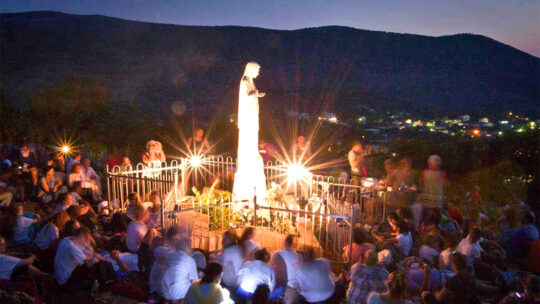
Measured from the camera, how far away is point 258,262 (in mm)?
5207

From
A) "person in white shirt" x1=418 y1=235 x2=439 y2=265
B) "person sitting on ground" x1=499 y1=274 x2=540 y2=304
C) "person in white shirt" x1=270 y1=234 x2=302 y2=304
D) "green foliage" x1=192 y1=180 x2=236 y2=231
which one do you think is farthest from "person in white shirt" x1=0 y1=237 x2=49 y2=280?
"person sitting on ground" x1=499 y1=274 x2=540 y2=304

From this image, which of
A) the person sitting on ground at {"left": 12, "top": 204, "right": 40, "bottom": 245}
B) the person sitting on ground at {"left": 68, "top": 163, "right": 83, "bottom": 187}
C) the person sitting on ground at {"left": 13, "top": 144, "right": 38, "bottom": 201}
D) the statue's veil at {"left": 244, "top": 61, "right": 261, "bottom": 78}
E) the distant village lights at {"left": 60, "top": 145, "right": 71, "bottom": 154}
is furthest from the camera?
the distant village lights at {"left": 60, "top": 145, "right": 71, "bottom": 154}

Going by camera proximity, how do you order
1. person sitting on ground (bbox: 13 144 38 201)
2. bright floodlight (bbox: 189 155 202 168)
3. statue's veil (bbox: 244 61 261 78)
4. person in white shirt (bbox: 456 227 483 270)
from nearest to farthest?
1. person in white shirt (bbox: 456 227 483 270)
2. statue's veil (bbox: 244 61 261 78)
3. person sitting on ground (bbox: 13 144 38 201)
4. bright floodlight (bbox: 189 155 202 168)

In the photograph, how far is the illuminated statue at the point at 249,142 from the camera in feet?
29.9

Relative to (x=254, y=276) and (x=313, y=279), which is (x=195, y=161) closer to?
(x=254, y=276)

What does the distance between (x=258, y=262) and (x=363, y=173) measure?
240 inches

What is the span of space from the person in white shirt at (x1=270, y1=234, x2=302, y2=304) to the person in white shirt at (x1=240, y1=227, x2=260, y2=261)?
0.42 m

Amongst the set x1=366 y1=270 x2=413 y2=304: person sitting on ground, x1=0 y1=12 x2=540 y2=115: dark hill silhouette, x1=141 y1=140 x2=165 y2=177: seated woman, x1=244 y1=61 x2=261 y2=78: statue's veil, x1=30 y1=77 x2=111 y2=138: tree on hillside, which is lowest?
x1=366 y1=270 x2=413 y2=304: person sitting on ground

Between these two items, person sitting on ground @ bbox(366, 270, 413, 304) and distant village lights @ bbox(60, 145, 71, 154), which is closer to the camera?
person sitting on ground @ bbox(366, 270, 413, 304)

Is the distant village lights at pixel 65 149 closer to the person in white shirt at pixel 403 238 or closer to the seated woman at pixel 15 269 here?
the seated woman at pixel 15 269

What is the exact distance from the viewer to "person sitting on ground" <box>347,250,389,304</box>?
4770 mm

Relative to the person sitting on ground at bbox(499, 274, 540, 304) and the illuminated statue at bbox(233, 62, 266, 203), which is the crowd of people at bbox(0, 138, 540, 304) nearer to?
the person sitting on ground at bbox(499, 274, 540, 304)

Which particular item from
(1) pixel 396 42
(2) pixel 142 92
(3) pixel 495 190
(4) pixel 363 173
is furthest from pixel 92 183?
(1) pixel 396 42

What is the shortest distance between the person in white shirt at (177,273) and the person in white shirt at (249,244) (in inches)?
33.7
